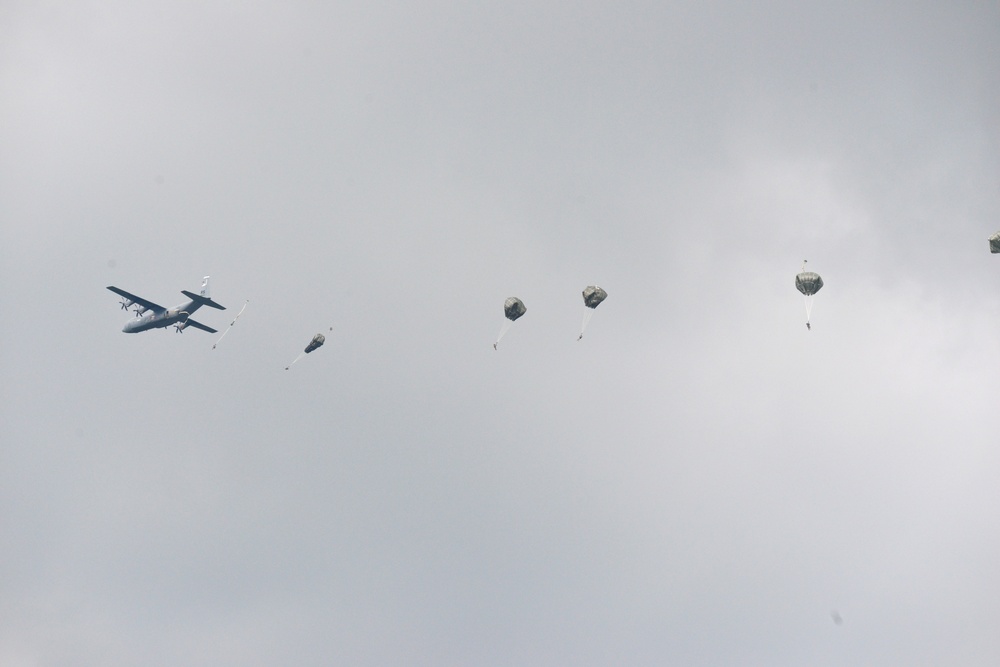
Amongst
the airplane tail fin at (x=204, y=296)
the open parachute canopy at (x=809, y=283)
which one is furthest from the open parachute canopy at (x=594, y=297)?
the airplane tail fin at (x=204, y=296)

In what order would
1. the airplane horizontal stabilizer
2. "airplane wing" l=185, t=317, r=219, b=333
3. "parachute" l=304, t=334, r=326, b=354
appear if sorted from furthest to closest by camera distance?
1. "airplane wing" l=185, t=317, r=219, b=333
2. the airplane horizontal stabilizer
3. "parachute" l=304, t=334, r=326, b=354

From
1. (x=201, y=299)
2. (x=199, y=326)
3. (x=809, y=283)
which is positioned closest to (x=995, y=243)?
(x=809, y=283)

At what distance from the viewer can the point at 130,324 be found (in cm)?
14888

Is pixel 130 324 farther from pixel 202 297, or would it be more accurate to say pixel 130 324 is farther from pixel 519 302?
pixel 519 302

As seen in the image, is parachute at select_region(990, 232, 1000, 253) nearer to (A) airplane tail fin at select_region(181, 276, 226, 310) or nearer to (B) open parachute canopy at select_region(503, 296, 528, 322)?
(B) open parachute canopy at select_region(503, 296, 528, 322)

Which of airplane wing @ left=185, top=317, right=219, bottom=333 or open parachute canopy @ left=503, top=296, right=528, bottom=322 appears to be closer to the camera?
open parachute canopy @ left=503, top=296, right=528, bottom=322

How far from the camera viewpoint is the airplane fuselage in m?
145

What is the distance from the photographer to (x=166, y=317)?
145m

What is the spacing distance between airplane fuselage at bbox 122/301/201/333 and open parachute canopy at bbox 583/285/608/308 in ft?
267

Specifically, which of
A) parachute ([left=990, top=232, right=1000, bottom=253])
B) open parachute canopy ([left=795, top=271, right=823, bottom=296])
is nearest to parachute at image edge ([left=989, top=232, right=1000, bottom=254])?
parachute ([left=990, top=232, right=1000, bottom=253])

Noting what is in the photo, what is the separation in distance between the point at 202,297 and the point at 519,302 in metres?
71.6

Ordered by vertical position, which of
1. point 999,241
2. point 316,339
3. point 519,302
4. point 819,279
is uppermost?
point 999,241

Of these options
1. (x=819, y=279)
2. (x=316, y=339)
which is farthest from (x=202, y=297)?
(x=819, y=279)

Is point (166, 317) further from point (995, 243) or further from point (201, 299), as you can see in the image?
point (995, 243)
